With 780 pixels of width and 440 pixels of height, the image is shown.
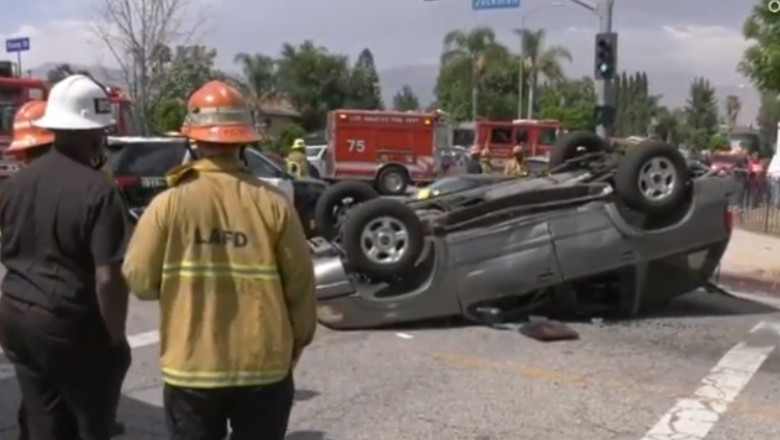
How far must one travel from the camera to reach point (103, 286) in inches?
172

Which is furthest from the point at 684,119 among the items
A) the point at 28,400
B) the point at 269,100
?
the point at 28,400

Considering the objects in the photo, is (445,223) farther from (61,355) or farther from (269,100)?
(269,100)

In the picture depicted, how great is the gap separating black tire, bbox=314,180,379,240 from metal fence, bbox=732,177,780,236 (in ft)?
38.2

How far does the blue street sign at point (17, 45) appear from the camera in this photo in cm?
3422

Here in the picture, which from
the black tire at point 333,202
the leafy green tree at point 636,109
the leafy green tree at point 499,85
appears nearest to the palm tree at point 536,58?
the leafy green tree at point 499,85

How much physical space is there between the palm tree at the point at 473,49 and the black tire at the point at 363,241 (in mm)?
64345

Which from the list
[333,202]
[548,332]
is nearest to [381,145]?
[333,202]

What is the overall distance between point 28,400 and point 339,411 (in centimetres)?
323

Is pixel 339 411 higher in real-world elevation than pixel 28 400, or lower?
lower

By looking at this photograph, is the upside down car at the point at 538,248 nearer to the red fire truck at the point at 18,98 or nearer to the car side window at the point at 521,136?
the red fire truck at the point at 18,98

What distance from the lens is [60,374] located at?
4539mm

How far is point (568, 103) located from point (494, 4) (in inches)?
2566

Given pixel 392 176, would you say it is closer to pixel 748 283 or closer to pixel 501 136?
pixel 501 136

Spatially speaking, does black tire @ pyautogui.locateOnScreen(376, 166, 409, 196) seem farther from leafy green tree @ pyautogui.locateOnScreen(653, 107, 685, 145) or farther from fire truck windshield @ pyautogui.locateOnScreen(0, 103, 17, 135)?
leafy green tree @ pyautogui.locateOnScreen(653, 107, 685, 145)
